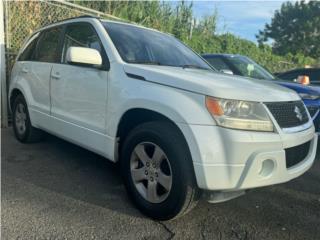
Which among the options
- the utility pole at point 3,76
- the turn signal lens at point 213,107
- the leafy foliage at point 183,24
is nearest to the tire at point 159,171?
the turn signal lens at point 213,107

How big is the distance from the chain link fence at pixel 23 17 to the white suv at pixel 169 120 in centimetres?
273

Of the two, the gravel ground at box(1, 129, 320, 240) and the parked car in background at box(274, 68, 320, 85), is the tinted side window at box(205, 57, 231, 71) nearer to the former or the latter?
the parked car in background at box(274, 68, 320, 85)

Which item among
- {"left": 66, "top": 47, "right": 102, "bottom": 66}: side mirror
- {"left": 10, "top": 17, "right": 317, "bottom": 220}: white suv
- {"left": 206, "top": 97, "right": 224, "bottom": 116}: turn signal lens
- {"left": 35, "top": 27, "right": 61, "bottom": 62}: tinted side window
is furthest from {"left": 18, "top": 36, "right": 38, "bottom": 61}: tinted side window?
{"left": 206, "top": 97, "right": 224, "bottom": 116}: turn signal lens

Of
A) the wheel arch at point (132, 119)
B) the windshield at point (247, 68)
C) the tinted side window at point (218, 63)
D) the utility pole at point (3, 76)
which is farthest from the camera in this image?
the tinted side window at point (218, 63)

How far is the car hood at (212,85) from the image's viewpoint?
10.1ft

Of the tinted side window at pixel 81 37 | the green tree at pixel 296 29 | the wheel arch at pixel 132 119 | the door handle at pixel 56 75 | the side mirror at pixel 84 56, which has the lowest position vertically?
the wheel arch at pixel 132 119

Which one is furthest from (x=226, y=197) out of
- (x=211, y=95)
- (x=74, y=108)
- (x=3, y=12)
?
(x=3, y=12)

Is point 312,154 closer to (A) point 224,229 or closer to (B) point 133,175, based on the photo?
(A) point 224,229

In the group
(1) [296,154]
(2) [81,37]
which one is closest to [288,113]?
(1) [296,154]

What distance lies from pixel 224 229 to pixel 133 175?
3.04 ft

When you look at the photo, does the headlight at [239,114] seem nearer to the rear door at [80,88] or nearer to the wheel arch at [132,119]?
the wheel arch at [132,119]

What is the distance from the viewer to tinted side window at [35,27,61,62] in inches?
197

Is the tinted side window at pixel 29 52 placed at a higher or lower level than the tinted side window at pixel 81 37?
lower

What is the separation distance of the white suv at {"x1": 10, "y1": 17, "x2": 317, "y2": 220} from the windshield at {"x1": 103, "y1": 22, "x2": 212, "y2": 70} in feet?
0.05
